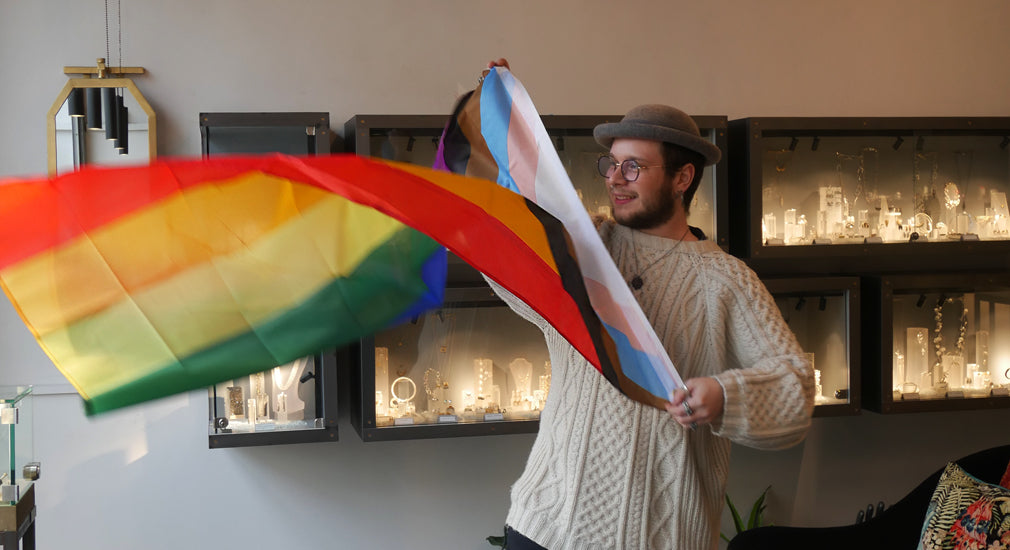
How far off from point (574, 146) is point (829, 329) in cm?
126

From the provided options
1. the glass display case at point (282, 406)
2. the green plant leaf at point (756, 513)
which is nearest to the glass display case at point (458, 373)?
the glass display case at point (282, 406)

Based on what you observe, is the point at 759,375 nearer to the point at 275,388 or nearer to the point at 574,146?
the point at 574,146

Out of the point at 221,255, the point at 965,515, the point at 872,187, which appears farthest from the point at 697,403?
the point at 872,187

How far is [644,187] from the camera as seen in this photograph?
1729 millimetres

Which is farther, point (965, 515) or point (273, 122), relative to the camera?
point (273, 122)

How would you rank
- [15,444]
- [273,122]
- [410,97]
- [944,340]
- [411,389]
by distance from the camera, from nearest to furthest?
Result: 1. [15,444]
2. [273,122]
3. [411,389]
4. [410,97]
5. [944,340]

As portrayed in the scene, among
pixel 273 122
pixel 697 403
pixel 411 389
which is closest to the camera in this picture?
pixel 697 403

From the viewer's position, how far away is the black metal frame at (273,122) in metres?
3.00

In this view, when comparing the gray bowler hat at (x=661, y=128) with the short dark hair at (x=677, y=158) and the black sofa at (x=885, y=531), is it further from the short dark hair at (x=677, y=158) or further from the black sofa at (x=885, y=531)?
the black sofa at (x=885, y=531)

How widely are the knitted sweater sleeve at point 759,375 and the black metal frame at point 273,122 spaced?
1.78m

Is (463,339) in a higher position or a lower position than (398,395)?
higher

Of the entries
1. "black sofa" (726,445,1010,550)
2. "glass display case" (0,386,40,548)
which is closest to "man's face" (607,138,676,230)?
"black sofa" (726,445,1010,550)

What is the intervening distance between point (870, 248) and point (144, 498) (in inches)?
117

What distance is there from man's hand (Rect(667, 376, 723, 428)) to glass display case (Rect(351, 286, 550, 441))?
1714 millimetres
